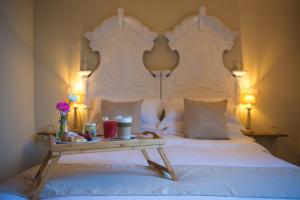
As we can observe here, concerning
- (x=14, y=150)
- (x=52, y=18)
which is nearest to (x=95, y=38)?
(x=52, y=18)

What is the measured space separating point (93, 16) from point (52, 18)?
0.54m

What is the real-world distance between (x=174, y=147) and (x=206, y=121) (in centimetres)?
48

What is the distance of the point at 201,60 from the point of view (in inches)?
134

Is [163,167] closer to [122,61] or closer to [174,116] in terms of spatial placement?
[174,116]

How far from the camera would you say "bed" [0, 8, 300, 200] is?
1.34 metres

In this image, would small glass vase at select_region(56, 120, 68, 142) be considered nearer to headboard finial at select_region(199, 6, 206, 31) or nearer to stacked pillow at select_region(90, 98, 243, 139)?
stacked pillow at select_region(90, 98, 243, 139)

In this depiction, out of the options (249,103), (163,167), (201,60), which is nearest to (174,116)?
(201,60)

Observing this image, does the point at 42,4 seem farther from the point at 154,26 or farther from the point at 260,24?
the point at 260,24

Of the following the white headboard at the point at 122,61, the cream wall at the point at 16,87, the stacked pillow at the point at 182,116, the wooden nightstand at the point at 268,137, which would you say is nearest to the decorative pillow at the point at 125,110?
the stacked pillow at the point at 182,116

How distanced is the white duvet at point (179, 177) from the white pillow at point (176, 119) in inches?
28.6

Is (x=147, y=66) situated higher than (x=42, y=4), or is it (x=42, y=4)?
(x=42, y=4)

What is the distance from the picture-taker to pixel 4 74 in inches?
118

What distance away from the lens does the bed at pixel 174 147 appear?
52.6 inches

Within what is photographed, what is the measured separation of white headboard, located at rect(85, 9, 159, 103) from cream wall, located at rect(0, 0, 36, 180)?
0.80m
